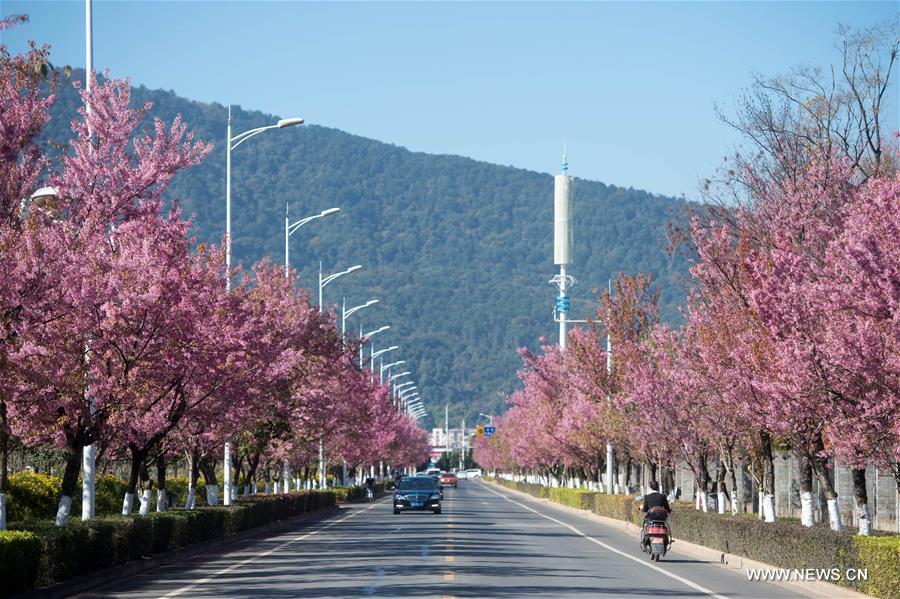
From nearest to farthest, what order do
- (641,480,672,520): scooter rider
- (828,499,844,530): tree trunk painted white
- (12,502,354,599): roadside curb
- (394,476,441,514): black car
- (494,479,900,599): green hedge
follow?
(494,479,900,599): green hedge → (12,502,354,599): roadside curb → (828,499,844,530): tree trunk painted white → (641,480,672,520): scooter rider → (394,476,441,514): black car

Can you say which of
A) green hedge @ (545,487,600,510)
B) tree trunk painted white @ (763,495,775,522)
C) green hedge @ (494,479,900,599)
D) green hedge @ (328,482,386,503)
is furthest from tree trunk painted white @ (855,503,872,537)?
green hedge @ (328,482,386,503)

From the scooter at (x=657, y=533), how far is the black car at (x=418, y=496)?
29904 millimetres

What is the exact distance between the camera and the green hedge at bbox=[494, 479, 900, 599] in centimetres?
2077

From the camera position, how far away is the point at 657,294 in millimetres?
54594

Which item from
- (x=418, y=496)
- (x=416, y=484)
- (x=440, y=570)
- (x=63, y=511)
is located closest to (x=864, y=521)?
(x=440, y=570)

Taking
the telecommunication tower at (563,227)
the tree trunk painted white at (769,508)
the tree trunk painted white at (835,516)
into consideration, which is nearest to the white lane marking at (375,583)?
the tree trunk painted white at (835,516)

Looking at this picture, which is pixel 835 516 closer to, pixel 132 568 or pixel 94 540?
pixel 132 568

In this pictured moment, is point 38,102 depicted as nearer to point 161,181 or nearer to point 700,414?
point 161,181

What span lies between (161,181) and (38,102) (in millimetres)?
5102

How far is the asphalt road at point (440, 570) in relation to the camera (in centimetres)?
2248

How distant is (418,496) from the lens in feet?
201

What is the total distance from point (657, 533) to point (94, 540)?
12367 millimetres

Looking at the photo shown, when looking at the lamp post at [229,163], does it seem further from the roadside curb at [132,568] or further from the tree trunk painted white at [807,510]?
the tree trunk painted white at [807,510]

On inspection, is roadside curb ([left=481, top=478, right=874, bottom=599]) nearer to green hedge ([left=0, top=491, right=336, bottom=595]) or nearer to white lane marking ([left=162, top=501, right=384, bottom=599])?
white lane marking ([left=162, top=501, right=384, bottom=599])
